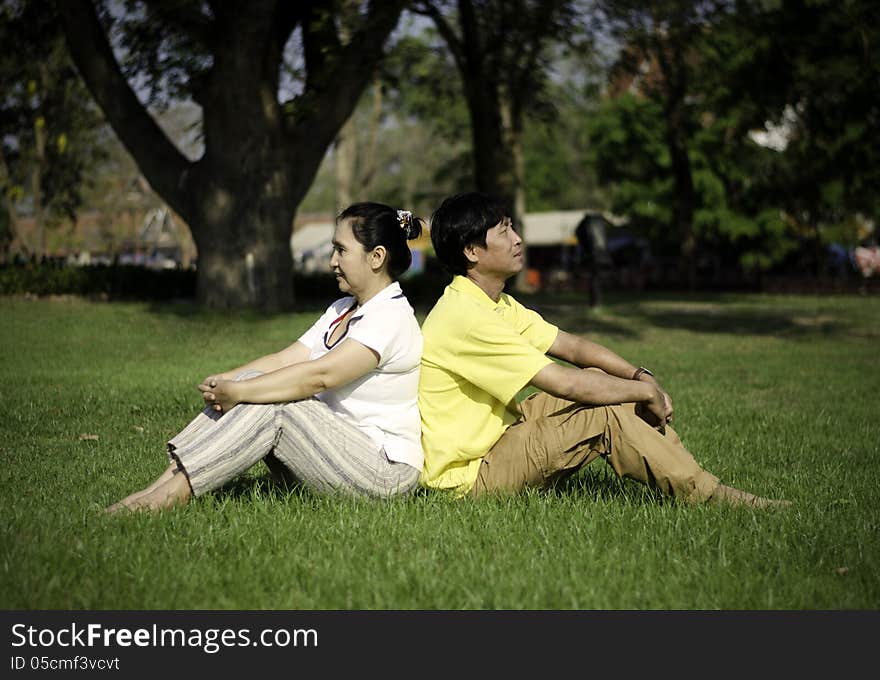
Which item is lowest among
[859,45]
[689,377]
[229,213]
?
[689,377]

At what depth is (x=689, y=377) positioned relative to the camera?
1250 cm

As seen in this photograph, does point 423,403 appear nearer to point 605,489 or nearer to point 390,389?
point 390,389

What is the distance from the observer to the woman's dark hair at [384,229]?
4.82 metres

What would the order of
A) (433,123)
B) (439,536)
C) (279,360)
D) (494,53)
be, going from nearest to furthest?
(439,536)
(279,360)
(494,53)
(433,123)

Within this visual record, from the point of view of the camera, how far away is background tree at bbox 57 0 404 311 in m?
18.5

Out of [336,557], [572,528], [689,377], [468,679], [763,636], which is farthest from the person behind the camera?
A: [689,377]

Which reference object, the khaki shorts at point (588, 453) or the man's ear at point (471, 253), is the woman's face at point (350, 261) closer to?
the man's ear at point (471, 253)

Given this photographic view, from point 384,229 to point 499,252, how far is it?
0.54m

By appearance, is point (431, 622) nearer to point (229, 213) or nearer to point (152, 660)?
point (152, 660)

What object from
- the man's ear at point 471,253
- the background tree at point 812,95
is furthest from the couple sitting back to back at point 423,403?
the background tree at point 812,95

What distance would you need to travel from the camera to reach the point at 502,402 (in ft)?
16.3

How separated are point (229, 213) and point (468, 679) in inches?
652

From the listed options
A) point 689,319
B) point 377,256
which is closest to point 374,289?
point 377,256

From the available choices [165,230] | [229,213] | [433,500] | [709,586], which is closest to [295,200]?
[229,213]
